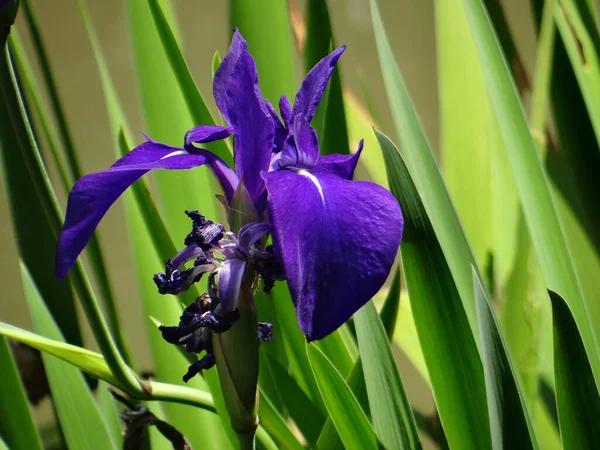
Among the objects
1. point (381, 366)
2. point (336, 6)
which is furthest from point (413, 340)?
point (336, 6)

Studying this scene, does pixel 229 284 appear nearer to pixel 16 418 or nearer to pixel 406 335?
pixel 16 418

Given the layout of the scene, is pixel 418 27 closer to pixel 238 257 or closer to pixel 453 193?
pixel 453 193

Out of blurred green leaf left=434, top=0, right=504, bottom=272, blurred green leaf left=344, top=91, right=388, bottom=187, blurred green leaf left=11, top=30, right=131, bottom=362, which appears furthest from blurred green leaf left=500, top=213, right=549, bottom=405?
blurred green leaf left=11, top=30, right=131, bottom=362

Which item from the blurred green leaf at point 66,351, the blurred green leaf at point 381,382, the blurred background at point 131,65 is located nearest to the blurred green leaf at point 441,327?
the blurred green leaf at point 381,382

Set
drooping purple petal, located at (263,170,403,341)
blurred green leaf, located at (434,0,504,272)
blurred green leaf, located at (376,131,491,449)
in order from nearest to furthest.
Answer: drooping purple petal, located at (263,170,403,341) → blurred green leaf, located at (376,131,491,449) → blurred green leaf, located at (434,0,504,272)

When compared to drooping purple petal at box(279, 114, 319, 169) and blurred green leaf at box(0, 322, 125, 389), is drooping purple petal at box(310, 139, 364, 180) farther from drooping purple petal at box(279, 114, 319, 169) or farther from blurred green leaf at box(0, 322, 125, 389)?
blurred green leaf at box(0, 322, 125, 389)

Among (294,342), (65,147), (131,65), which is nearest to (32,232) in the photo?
(65,147)
